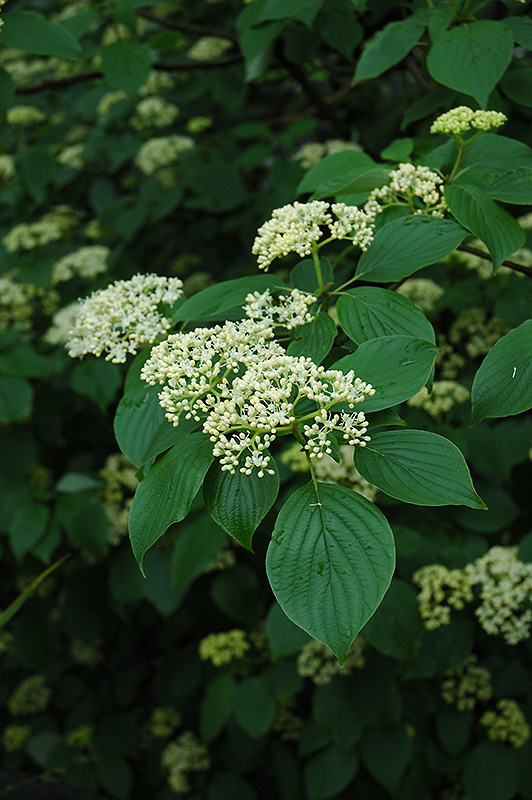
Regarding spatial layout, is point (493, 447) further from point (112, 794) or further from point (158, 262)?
point (158, 262)

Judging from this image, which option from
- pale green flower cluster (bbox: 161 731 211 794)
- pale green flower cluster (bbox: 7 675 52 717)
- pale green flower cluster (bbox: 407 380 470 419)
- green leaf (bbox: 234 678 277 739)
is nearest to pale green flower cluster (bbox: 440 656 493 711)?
green leaf (bbox: 234 678 277 739)

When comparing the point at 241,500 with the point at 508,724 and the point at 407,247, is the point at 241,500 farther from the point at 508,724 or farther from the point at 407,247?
the point at 508,724

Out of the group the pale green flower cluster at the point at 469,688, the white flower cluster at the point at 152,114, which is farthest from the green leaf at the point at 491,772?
the white flower cluster at the point at 152,114

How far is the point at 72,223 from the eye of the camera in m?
3.64

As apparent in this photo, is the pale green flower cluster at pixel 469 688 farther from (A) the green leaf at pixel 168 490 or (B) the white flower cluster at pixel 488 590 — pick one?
(A) the green leaf at pixel 168 490

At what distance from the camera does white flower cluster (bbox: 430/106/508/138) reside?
4.08 ft

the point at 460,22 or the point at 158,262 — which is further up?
the point at 460,22

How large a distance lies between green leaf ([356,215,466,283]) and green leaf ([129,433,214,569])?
442 millimetres

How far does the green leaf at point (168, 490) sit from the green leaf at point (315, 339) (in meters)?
0.21

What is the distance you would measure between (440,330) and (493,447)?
68cm

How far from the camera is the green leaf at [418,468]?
0.88m

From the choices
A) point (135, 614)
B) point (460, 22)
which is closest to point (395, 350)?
point (460, 22)

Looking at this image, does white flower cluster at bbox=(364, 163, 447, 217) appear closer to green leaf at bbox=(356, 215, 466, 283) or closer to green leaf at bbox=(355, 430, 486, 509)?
green leaf at bbox=(356, 215, 466, 283)

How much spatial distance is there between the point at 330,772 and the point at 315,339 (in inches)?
70.9
